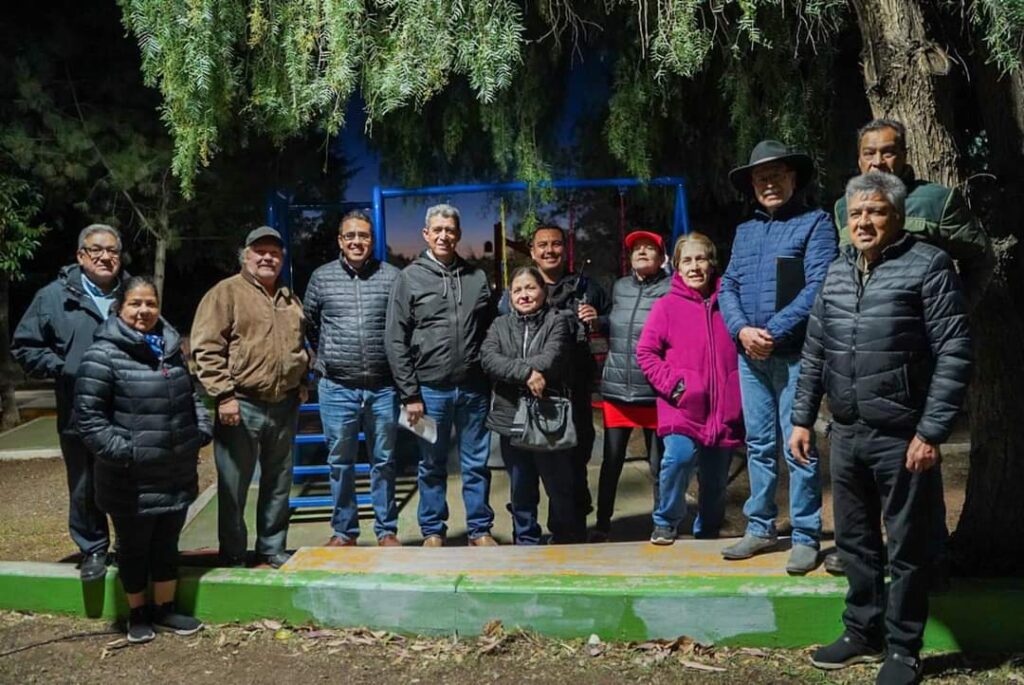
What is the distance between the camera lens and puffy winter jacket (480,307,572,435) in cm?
457

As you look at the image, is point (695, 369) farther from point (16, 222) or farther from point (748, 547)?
point (16, 222)

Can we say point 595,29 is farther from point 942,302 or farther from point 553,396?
point 942,302

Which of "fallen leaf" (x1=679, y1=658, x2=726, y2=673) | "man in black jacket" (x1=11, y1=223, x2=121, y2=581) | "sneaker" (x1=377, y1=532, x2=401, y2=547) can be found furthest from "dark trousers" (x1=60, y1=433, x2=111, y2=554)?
"fallen leaf" (x1=679, y1=658, x2=726, y2=673)

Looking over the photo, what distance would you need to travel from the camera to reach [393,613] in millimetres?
3979

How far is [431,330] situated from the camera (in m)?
4.79

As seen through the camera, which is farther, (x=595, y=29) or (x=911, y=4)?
(x=595, y=29)

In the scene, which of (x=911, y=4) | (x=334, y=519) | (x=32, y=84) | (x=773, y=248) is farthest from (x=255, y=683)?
(x=32, y=84)

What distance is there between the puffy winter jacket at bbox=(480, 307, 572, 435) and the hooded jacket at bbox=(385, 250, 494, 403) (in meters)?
0.14

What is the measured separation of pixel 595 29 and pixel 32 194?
6.68 meters

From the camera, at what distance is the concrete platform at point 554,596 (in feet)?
12.1

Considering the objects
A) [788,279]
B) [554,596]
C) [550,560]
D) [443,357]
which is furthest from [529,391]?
[788,279]

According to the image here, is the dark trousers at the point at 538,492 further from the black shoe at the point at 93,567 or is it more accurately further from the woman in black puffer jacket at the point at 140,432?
the black shoe at the point at 93,567

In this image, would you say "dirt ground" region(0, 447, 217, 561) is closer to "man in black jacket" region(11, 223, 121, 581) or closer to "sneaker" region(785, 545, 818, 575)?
"man in black jacket" region(11, 223, 121, 581)

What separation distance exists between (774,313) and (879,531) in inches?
39.4
